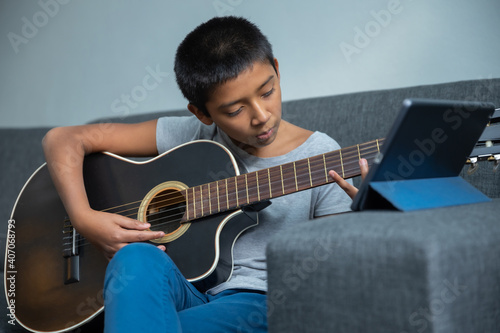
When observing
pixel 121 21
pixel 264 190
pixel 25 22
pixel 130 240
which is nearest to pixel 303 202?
pixel 264 190

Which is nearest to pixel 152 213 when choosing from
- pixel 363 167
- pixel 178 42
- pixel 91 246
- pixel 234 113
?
pixel 91 246

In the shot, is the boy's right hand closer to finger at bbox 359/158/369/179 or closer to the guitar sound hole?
the guitar sound hole

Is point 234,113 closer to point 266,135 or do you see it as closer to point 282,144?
point 266,135

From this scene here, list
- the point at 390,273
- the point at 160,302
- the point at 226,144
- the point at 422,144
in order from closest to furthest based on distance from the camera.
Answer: the point at 390,273
the point at 422,144
the point at 160,302
the point at 226,144

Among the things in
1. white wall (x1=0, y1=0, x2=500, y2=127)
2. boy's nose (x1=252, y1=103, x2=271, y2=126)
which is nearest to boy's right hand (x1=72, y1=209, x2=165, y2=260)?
boy's nose (x1=252, y1=103, x2=271, y2=126)

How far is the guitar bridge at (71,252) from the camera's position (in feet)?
4.10

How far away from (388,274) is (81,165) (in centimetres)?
98

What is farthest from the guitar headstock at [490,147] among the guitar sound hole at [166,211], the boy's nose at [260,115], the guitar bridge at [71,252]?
the guitar bridge at [71,252]

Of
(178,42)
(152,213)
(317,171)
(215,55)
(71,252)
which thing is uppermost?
(178,42)

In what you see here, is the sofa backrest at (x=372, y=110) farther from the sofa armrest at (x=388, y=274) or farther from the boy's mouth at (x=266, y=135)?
the sofa armrest at (x=388, y=274)

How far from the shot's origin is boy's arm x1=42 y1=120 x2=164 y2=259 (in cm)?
119

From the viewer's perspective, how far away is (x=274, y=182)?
106 centimetres

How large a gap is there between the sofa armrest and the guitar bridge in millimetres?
724

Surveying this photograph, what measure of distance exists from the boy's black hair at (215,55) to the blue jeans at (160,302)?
408 mm
